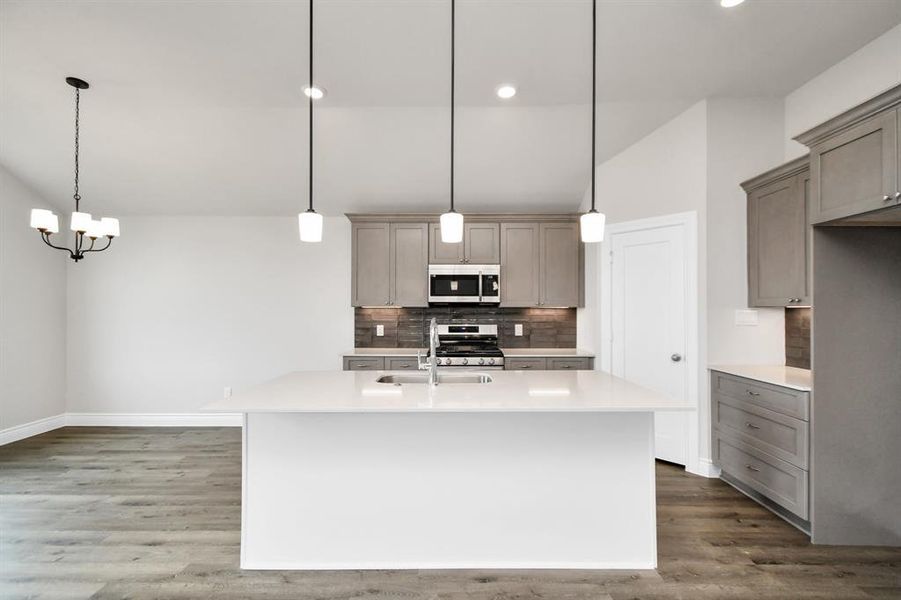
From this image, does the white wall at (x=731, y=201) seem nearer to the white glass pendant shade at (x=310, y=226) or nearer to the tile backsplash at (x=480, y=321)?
the tile backsplash at (x=480, y=321)

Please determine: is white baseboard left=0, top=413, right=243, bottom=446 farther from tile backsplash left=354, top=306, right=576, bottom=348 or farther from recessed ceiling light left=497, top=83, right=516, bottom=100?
recessed ceiling light left=497, top=83, right=516, bottom=100

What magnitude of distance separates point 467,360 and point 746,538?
264 cm

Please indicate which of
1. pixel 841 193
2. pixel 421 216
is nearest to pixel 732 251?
pixel 841 193

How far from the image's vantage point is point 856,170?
7.73ft

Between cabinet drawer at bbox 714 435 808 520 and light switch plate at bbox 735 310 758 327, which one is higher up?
light switch plate at bbox 735 310 758 327

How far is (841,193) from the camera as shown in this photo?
2453 mm

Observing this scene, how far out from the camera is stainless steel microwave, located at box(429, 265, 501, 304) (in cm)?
488

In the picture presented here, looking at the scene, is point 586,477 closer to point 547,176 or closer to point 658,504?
point 658,504

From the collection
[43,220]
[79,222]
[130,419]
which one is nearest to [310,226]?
[79,222]

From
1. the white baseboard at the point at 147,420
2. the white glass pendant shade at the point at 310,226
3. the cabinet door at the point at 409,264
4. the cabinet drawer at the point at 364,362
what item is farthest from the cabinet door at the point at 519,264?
the white baseboard at the point at 147,420

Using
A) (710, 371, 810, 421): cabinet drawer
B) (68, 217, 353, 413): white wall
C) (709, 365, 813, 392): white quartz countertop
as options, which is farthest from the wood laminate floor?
(68, 217, 353, 413): white wall

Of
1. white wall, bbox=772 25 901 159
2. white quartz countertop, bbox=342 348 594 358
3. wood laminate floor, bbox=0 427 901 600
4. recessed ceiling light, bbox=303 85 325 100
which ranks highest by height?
recessed ceiling light, bbox=303 85 325 100

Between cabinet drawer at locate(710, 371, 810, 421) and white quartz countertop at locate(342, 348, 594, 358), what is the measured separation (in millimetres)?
1324

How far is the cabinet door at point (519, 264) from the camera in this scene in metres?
4.95
